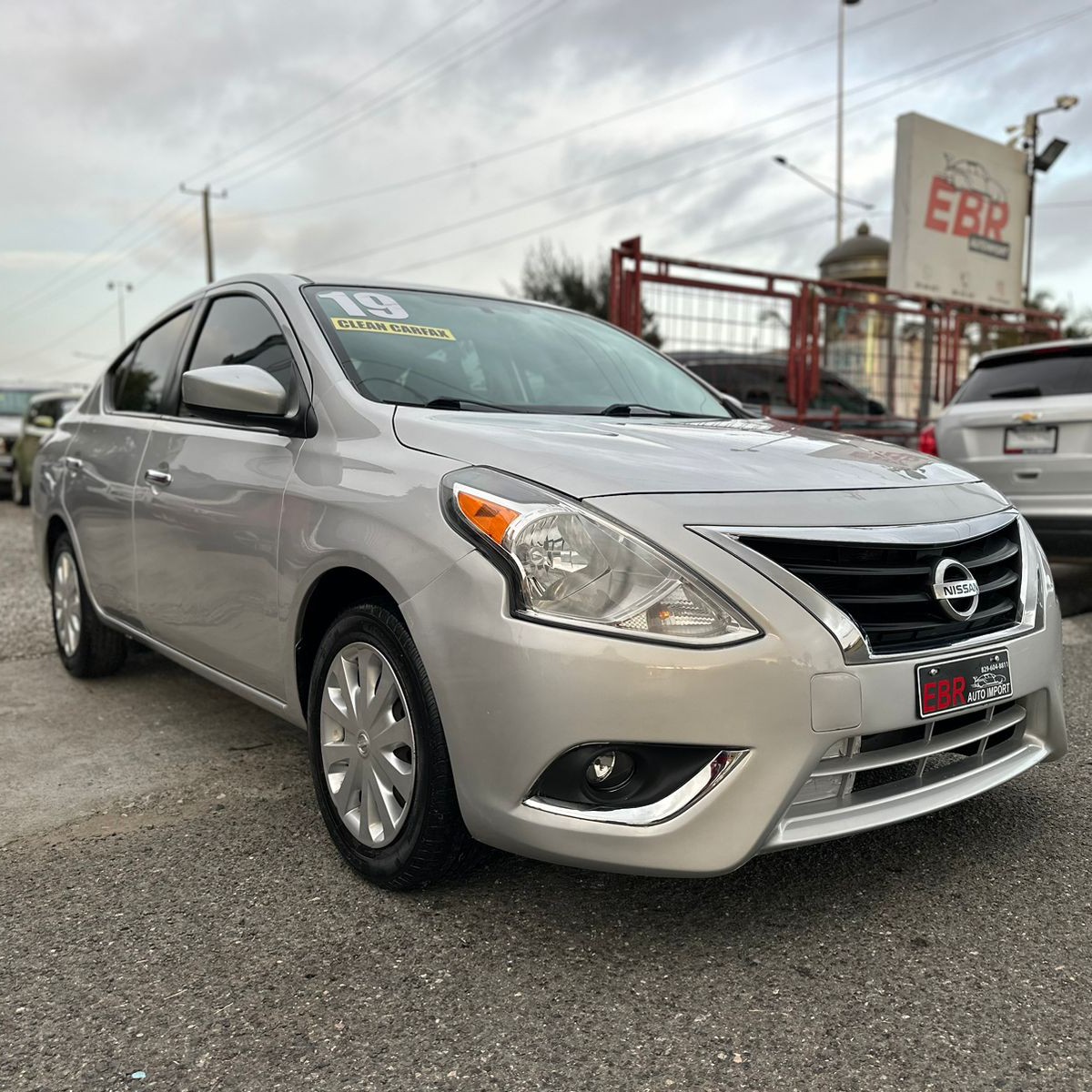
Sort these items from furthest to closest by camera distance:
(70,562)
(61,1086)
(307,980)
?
(70,562)
(307,980)
(61,1086)

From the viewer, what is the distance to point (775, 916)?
237cm

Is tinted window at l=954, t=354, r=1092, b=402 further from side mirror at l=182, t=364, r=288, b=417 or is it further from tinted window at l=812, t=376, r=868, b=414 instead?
side mirror at l=182, t=364, r=288, b=417

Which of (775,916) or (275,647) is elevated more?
(275,647)

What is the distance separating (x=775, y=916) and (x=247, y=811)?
155 cm

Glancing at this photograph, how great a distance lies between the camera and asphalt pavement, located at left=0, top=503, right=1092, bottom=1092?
187 cm

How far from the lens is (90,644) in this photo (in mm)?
4461

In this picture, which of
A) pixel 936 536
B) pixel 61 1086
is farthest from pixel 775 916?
pixel 61 1086

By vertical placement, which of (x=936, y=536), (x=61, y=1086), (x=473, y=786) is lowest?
(x=61, y=1086)

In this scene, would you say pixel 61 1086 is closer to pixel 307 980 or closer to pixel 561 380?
pixel 307 980

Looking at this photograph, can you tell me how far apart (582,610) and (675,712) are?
0.88 feet

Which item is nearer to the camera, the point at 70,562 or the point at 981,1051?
the point at 981,1051

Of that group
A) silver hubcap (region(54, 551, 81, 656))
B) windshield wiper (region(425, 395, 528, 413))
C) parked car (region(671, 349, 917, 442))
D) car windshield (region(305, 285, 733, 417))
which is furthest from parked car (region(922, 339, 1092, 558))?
silver hubcap (region(54, 551, 81, 656))

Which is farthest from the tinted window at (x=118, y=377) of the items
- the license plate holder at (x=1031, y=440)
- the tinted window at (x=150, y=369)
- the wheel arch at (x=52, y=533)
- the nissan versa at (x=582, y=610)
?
the license plate holder at (x=1031, y=440)

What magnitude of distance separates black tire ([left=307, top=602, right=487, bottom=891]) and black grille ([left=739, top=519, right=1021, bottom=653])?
779 mm
